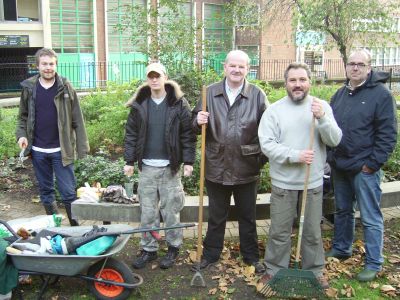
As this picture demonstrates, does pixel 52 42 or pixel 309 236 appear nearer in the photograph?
pixel 309 236

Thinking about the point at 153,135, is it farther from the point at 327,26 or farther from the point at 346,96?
the point at 327,26

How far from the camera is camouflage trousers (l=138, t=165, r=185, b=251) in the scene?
14.5 feet

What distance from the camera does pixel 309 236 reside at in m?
4.06

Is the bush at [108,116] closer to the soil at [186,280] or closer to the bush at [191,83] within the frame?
the bush at [191,83]

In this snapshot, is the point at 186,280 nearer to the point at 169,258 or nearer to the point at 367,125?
the point at 169,258

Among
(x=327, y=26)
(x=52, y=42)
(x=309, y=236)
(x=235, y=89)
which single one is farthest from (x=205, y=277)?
(x=52, y=42)

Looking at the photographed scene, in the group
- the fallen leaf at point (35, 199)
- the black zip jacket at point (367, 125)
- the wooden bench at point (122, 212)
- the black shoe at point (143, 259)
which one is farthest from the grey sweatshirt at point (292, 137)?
the fallen leaf at point (35, 199)

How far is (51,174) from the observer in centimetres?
519

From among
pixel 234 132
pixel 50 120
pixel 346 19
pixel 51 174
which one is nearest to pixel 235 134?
pixel 234 132

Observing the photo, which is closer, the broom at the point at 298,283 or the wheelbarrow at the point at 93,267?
the wheelbarrow at the point at 93,267

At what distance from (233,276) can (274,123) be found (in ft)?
4.99

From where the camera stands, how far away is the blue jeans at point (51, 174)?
16.4 ft

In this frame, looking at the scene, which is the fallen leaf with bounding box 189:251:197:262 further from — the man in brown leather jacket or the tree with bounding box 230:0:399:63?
the tree with bounding box 230:0:399:63

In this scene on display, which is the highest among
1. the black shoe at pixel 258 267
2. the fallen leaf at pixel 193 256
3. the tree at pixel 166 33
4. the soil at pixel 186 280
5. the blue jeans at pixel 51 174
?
the tree at pixel 166 33
